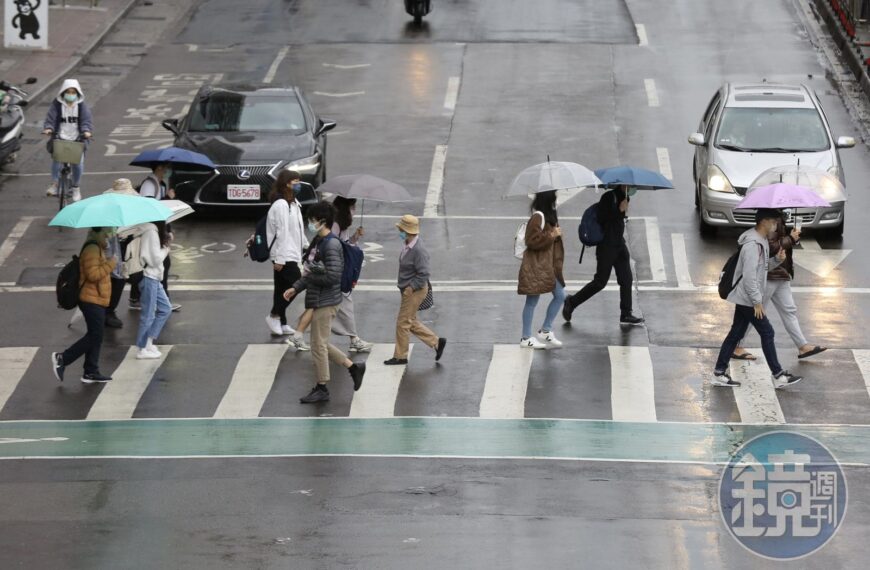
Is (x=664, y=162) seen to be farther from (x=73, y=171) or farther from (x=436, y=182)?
(x=73, y=171)

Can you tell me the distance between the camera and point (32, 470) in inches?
493

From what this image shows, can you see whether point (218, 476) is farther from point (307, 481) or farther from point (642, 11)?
point (642, 11)

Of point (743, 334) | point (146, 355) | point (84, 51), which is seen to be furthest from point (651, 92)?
point (146, 355)

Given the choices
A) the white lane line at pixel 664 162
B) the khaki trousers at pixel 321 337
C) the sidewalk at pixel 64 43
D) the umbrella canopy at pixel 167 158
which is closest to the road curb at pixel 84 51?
the sidewalk at pixel 64 43

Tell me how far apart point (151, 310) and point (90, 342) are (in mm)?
938

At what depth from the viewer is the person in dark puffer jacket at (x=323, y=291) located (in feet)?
46.6

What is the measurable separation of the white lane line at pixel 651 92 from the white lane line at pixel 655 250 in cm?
786

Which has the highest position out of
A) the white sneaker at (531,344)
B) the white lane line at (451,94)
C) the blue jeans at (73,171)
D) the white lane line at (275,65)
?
the white sneaker at (531,344)

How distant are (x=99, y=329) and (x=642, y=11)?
82.3 feet

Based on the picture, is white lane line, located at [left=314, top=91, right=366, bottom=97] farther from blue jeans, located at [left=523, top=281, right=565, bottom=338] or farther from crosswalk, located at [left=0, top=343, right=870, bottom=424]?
blue jeans, located at [left=523, top=281, right=565, bottom=338]

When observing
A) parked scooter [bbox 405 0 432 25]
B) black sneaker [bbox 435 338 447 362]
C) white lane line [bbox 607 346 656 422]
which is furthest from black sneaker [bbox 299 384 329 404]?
parked scooter [bbox 405 0 432 25]

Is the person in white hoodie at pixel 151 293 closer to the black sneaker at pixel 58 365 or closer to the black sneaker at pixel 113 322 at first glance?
the black sneaker at pixel 58 365

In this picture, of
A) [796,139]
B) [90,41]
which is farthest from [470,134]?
[90,41]

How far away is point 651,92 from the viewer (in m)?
29.8
